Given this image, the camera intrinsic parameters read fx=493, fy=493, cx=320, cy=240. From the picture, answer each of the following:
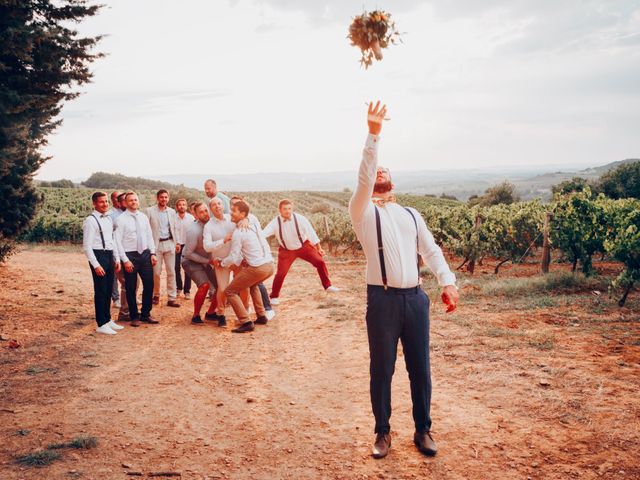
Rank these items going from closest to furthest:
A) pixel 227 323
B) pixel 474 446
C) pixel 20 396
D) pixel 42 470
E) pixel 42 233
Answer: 1. pixel 42 470
2. pixel 474 446
3. pixel 20 396
4. pixel 227 323
5. pixel 42 233

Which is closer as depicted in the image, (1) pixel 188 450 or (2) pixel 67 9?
(1) pixel 188 450

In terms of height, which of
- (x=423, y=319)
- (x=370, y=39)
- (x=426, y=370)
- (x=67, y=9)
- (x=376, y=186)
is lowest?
(x=426, y=370)

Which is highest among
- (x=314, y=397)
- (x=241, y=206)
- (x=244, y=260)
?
(x=241, y=206)

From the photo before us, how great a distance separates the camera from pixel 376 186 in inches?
143

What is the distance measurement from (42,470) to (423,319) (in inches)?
116

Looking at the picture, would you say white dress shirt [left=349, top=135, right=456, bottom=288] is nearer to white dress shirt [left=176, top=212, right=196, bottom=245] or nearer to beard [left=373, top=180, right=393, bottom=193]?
beard [left=373, top=180, right=393, bottom=193]

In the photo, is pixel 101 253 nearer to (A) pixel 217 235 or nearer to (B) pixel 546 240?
(A) pixel 217 235

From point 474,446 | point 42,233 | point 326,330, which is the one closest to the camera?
point 474,446

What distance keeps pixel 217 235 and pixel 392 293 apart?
4.77 metres

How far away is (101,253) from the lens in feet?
23.7

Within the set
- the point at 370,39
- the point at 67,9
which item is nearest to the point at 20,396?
the point at 370,39

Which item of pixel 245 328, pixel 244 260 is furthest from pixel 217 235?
pixel 245 328

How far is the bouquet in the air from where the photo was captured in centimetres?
400

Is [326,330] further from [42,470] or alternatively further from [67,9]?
[67,9]
